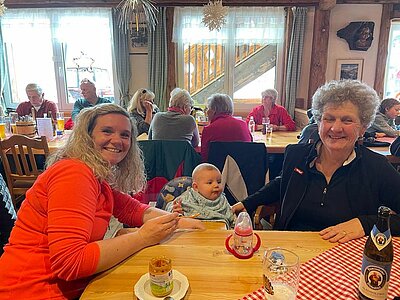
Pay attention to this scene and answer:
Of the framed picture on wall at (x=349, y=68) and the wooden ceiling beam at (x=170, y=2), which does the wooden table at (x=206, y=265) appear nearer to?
the wooden ceiling beam at (x=170, y=2)

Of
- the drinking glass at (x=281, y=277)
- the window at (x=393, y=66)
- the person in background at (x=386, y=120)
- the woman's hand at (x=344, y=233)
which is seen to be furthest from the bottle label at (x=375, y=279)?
the window at (x=393, y=66)

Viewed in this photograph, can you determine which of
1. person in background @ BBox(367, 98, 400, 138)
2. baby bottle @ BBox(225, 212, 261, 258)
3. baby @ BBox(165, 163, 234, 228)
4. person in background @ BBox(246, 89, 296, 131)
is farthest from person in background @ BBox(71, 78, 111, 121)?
baby bottle @ BBox(225, 212, 261, 258)

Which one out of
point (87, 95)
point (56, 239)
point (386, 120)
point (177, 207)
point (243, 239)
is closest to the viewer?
point (56, 239)

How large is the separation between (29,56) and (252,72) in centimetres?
361

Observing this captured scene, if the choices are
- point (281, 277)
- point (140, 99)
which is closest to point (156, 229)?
point (281, 277)

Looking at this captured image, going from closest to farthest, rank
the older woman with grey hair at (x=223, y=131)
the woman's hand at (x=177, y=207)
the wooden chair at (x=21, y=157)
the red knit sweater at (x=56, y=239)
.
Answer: the red knit sweater at (x=56, y=239) < the woman's hand at (x=177, y=207) < the wooden chair at (x=21, y=157) < the older woman with grey hair at (x=223, y=131)

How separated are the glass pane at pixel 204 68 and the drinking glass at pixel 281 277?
14.4 feet

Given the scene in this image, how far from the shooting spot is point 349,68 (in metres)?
4.98

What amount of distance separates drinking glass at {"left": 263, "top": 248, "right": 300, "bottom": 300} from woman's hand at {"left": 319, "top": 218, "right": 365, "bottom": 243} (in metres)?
0.41

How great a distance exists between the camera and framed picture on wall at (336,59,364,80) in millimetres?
4934

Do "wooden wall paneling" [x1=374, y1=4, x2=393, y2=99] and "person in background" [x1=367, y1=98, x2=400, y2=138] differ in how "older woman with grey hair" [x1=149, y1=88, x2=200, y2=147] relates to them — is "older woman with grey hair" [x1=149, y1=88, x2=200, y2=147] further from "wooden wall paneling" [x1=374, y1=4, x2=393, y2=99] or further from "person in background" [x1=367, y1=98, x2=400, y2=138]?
"wooden wall paneling" [x1=374, y1=4, x2=393, y2=99]

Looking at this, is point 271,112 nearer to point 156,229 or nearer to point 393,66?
point 393,66

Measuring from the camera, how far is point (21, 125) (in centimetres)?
327

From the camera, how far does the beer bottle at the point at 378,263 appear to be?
862 mm
